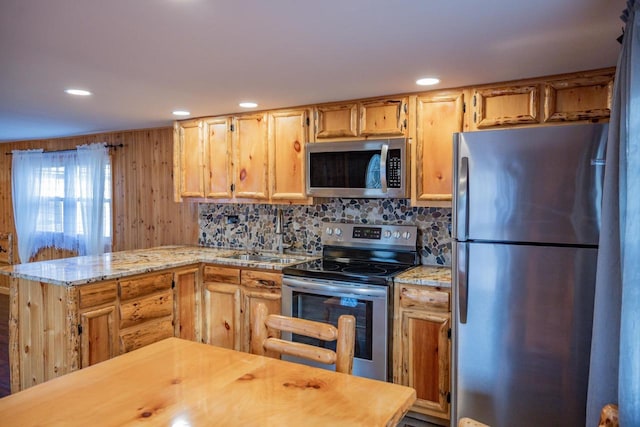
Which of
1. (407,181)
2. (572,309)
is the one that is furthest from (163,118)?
(572,309)

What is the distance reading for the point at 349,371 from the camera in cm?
150

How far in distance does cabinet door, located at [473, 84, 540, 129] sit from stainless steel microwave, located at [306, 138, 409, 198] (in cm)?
50

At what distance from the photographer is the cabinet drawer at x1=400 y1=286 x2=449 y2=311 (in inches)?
102

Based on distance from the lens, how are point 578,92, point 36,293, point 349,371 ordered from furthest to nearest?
1. point 36,293
2. point 578,92
3. point 349,371

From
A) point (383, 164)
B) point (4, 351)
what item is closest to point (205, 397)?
point (383, 164)

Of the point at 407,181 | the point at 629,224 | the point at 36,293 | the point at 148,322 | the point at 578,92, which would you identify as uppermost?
the point at 578,92

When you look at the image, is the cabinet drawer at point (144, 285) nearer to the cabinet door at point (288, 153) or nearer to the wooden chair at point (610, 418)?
the cabinet door at point (288, 153)

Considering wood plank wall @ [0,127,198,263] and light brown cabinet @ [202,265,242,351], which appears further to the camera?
wood plank wall @ [0,127,198,263]

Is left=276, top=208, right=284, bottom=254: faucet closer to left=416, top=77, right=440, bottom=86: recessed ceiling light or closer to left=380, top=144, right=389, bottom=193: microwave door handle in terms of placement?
left=380, top=144, right=389, bottom=193: microwave door handle

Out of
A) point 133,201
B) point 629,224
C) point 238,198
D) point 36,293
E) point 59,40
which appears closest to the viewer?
point 629,224

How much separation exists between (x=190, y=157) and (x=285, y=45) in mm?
2196

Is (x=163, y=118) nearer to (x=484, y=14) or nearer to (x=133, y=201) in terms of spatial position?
(x=133, y=201)

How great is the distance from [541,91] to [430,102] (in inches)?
25.2

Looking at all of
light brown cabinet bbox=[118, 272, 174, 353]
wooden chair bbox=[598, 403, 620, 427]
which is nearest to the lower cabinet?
light brown cabinet bbox=[118, 272, 174, 353]
